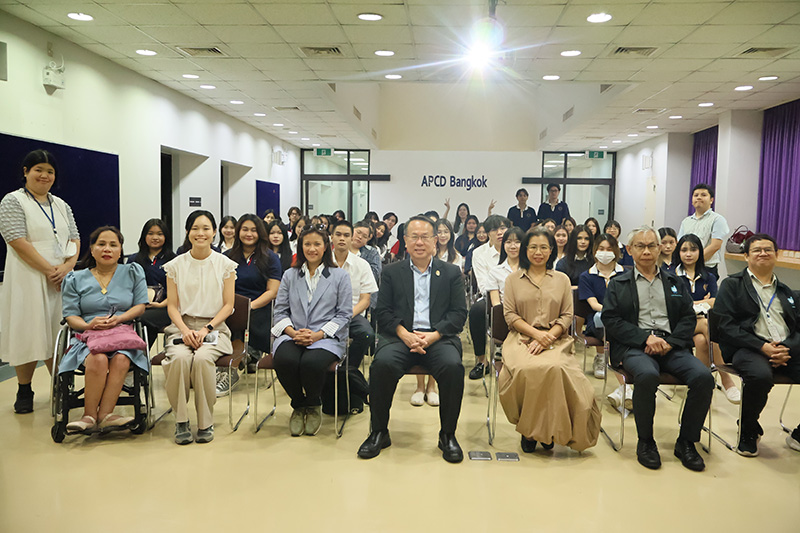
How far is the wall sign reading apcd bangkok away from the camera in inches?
644

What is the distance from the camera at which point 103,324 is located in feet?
13.4

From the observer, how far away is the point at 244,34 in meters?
6.25

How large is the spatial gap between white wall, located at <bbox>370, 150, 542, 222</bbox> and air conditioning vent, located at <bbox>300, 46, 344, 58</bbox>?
953 cm

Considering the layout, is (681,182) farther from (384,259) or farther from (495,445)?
(495,445)

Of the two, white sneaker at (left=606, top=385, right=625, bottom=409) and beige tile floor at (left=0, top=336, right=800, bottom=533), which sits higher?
white sneaker at (left=606, top=385, right=625, bottom=409)

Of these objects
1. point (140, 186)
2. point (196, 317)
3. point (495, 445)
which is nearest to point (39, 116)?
point (140, 186)

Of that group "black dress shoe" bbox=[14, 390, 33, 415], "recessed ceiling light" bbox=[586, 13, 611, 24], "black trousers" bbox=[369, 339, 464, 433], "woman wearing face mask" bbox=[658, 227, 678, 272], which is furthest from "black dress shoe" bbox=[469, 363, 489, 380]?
"black dress shoe" bbox=[14, 390, 33, 415]

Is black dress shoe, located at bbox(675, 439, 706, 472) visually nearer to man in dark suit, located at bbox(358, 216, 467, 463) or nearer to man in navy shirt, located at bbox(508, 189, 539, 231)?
man in dark suit, located at bbox(358, 216, 467, 463)

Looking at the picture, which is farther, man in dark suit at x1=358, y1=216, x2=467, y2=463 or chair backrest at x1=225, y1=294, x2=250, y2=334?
chair backrest at x1=225, y1=294, x2=250, y2=334

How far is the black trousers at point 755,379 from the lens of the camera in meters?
3.83


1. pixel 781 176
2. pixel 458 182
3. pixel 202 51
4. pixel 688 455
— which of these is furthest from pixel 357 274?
pixel 458 182

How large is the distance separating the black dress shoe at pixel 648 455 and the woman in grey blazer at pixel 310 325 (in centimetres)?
207

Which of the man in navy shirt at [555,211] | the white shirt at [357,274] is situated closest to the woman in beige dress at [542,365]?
the white shirt at [357,274]

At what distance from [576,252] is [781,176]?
5352 mm
